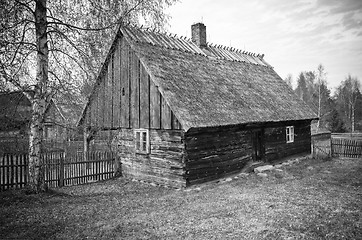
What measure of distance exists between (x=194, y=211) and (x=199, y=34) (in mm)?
12955

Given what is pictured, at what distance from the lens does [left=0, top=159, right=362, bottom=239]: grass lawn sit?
661cm

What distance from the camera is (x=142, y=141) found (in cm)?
1324

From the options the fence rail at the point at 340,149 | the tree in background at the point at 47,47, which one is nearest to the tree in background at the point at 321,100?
the fence rail at the point at 340,149

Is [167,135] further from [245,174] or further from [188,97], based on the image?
[245,174]

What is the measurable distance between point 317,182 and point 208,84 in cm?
689

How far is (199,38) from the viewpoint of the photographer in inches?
715

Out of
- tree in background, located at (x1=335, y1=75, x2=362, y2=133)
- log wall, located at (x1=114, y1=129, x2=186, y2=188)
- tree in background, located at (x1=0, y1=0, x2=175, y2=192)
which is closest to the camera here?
tree in background, located at (x1=0, y1=0, x2=175, y2=192)

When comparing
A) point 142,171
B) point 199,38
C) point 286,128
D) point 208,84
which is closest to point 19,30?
point 142,171

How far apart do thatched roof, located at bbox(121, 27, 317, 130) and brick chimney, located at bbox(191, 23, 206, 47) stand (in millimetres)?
540

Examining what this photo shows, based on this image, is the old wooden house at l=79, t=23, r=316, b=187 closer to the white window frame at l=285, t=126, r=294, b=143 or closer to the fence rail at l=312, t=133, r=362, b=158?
the white window frame at l=285, t=126, r=294, b=143

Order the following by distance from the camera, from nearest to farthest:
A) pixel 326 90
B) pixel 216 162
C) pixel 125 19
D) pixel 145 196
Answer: pixel 145 196 → pixel 125 19 → pixel 216 162 → pixel 326 90

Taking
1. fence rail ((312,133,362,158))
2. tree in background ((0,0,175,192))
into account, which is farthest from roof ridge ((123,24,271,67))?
fence rail ((312,133,362,158))

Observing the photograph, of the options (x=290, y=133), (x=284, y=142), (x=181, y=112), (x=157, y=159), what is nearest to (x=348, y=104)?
(x=290, y=133)

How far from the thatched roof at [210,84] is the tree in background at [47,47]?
247 centimetres
